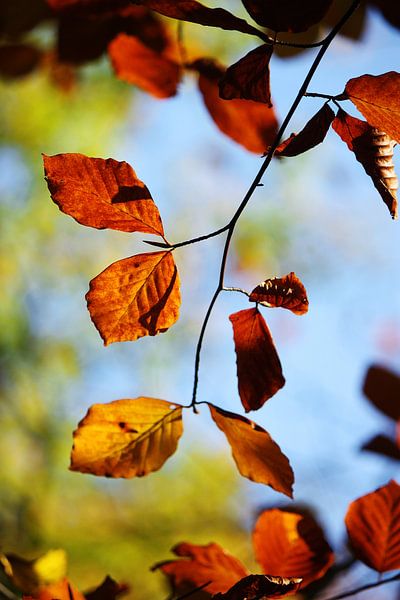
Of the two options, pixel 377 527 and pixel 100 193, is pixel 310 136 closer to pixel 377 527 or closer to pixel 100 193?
pixel 100 193

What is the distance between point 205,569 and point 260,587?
0.52 feet

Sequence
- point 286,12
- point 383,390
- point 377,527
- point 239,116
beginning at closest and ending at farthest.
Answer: point 286,12 → point 377,527 → point 239,116 → point 383,390

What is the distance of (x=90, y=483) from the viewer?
9.96ft

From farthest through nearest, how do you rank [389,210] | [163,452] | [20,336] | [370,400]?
[20,336]
[370,400]
[163,452]
[389,210]

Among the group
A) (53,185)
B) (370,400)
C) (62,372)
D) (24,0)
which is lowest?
(62,372)

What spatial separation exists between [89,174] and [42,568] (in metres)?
0.37

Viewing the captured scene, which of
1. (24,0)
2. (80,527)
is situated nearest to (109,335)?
(24,0)

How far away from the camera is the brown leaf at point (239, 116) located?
648 millimetres

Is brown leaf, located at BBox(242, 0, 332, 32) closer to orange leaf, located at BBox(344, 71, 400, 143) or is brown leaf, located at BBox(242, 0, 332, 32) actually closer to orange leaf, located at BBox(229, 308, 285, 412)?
orange leaf, located at BBox(344, 71, 400, 143)

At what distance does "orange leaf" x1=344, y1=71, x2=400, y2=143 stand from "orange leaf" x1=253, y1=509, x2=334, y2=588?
0.37 metres

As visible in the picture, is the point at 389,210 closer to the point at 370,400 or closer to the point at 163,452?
the point at 163,452

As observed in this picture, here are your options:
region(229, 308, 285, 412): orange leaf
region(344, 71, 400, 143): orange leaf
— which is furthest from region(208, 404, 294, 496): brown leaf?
region(344, 71, 400, 143): orange leaf

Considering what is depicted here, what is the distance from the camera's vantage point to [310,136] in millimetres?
395

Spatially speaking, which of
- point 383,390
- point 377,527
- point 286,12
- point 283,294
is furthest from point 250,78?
point 383,390
